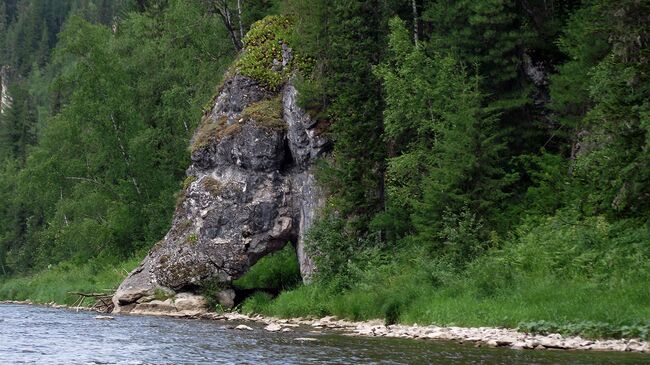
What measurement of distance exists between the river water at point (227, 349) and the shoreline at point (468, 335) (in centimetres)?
62

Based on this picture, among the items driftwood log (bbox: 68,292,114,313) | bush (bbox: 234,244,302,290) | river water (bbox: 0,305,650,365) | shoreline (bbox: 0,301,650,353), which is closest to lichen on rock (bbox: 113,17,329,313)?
bush (bbox: 234,244,302,290)

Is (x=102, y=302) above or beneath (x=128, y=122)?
beneath

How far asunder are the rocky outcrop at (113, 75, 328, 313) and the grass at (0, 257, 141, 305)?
7641 mm

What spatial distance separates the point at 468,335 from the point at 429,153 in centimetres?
1143

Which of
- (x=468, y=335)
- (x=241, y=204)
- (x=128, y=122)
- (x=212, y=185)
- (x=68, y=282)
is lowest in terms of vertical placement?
(x=68, y=282)

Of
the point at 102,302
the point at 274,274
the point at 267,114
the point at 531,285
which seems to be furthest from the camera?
the point at 102,302

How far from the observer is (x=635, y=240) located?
2209 centimetres

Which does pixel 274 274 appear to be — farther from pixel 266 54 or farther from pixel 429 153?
pixel 429 153

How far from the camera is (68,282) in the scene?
2064 inches

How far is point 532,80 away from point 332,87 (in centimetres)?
943

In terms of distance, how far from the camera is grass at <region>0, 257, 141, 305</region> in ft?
155

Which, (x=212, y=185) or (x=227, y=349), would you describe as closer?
(x=227, y=349)

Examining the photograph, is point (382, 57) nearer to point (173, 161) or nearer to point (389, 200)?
point (389, 200)

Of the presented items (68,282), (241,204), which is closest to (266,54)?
(241,204)
